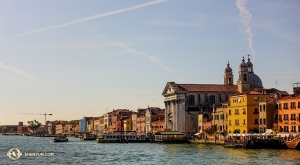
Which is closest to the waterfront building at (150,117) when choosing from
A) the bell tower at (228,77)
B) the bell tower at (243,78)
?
the bell tower at (228,77)

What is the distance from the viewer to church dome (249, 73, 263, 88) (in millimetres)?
119831

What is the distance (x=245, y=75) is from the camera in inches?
4592

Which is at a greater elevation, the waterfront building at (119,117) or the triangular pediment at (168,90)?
the triangular pediment at (168,90)

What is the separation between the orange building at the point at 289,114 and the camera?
228 feet

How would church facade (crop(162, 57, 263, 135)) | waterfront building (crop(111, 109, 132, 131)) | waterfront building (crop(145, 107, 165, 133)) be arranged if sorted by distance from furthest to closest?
waterfront building (crop(111, 109, 132, 131)), waterfront building (crop(145, 107, 165, 133)), church facade (crop(162, 57, 263, 135))

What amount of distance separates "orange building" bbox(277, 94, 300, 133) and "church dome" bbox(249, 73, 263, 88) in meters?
46.7

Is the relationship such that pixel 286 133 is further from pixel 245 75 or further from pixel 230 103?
pixel 245 75

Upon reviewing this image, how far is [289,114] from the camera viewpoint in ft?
233

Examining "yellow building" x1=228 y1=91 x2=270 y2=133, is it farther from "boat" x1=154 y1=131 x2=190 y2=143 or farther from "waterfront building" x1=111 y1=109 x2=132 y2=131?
"waterfront building" x1=111 y1=109 x2=132 y2=131

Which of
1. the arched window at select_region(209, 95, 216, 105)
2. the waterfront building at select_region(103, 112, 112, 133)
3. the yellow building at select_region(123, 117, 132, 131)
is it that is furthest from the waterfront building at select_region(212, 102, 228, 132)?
the waterfront building at select_region(103, 112, 112, 133)

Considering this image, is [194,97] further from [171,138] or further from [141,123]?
[141,123]

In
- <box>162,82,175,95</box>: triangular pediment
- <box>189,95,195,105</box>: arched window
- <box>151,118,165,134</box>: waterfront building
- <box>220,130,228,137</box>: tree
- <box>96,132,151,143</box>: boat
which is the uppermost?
<box>162,82,175,95</box>: triangular pediment

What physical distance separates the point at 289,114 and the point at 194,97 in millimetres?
45643

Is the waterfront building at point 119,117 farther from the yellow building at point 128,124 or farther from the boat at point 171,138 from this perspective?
the boat at point 171,138
